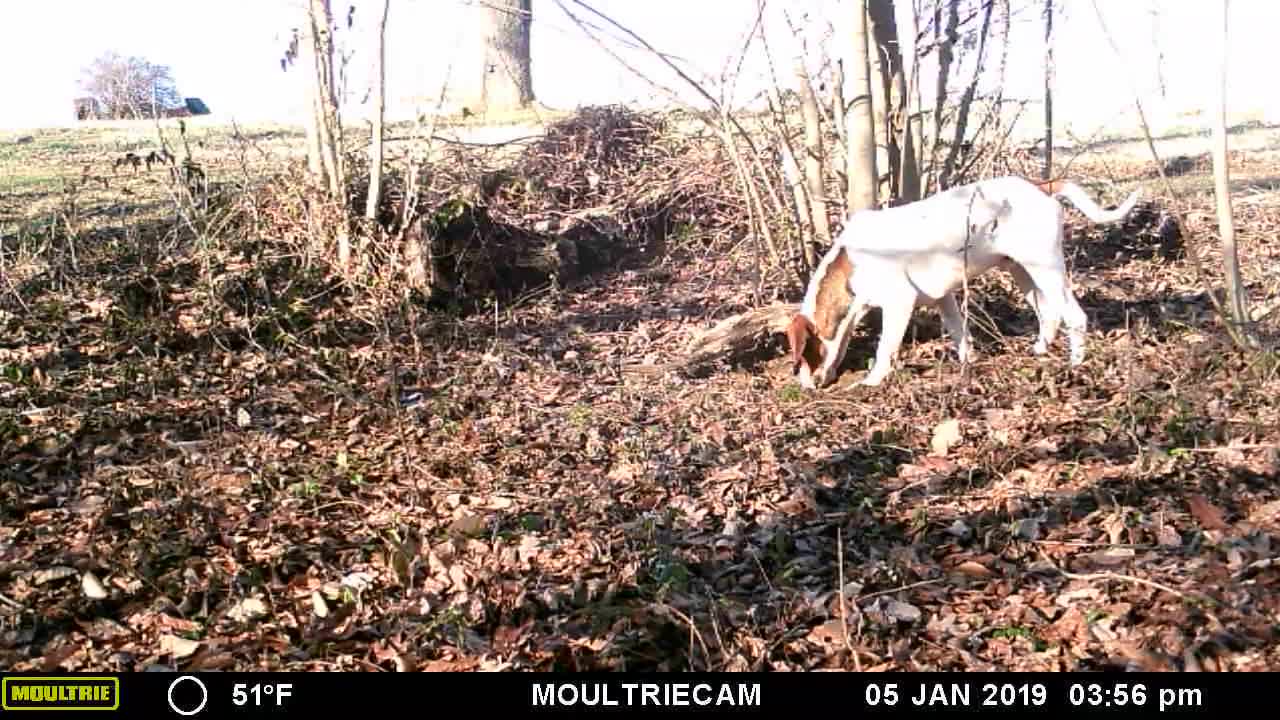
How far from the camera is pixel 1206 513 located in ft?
14.2

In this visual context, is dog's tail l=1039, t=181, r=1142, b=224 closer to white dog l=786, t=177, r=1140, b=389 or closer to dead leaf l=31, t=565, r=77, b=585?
white dog l=786, t=177, r=1140, b=389

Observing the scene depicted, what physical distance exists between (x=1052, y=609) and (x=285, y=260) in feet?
20.1

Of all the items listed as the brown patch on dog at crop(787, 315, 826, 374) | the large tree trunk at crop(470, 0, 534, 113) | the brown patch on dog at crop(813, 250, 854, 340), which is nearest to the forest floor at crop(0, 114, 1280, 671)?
the brown patch on dog at crop(787, 315, 826, 374)

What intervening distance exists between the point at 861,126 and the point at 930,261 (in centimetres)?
119

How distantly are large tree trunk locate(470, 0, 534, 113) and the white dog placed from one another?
569 cm

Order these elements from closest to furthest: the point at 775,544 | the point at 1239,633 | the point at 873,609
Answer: the point at 1239,633 < the point at 873,609 < the point at 775,544

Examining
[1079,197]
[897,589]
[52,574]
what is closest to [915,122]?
[1079,197]

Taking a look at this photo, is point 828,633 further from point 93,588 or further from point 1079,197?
point 1079,197

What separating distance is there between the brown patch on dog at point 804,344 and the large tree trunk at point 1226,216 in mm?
2232

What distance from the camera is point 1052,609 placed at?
12.6 ft

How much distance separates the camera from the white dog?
6266 millimetres

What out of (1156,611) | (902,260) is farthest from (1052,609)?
(902,260)

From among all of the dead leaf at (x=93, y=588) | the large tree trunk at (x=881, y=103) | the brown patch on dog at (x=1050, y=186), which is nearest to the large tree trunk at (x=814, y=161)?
the large tree trunk at (x=881, y=103)

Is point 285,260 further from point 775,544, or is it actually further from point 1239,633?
point 1239,633
